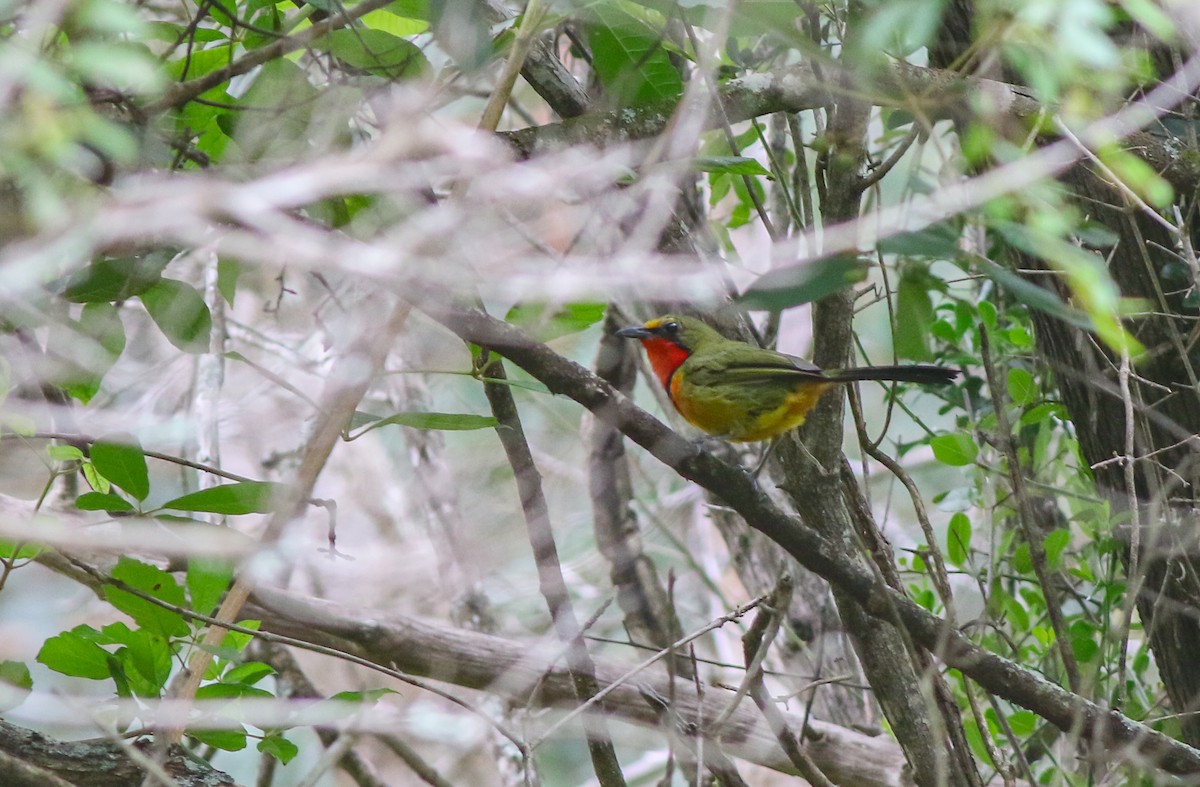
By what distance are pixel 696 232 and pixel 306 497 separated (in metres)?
2.27

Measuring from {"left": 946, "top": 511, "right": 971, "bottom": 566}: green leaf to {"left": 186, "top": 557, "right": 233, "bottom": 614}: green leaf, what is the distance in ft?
7.89

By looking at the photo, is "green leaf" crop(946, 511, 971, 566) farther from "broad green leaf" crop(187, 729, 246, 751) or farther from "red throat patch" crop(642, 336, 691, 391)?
"broad green leaf" crop(187, 729, 246, 751)

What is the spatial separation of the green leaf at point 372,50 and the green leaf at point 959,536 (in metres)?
2.37

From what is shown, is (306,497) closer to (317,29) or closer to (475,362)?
(475,362)

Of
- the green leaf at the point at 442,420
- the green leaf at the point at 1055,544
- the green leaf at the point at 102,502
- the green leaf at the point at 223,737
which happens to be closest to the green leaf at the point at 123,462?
the green leaf at the point at 102,502

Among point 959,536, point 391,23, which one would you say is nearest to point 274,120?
point 391,23

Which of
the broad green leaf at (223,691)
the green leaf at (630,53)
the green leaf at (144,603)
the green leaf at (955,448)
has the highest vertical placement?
the green leaf at (630,53)

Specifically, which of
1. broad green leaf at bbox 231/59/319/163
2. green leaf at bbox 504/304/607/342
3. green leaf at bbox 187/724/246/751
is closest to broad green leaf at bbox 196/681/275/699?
green leaf at bbox 187/724/246/751

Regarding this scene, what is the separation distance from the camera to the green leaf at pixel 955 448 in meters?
3.29

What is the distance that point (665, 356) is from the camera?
4.27 m

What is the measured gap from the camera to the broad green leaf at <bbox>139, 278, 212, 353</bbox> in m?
2.26

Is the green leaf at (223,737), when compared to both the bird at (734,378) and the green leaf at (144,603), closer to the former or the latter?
the green leaf at (144,603)

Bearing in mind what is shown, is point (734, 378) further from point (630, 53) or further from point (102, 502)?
point (102, 502)

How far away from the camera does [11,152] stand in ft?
5.05
